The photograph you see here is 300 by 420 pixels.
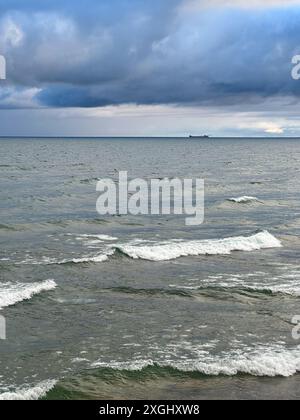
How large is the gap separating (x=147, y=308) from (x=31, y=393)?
5683 millimetres

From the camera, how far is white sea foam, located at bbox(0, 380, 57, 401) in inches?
402

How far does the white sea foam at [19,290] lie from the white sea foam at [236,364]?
499 centimetres

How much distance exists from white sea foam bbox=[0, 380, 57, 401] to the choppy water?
0.09 feet

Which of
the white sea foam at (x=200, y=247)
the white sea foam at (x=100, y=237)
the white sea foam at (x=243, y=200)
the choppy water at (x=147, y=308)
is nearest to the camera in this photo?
the choppy water at (x=147, y=308)

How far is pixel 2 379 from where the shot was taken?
11039 mm

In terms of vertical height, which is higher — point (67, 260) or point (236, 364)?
point (67, 260)

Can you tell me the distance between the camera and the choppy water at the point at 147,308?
11219 mm

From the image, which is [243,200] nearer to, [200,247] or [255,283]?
[200,247]

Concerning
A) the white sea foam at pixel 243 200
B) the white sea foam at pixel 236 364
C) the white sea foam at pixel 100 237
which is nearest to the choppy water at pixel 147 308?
the white sea foam at pixel 236 364

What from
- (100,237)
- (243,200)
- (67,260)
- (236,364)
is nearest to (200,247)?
(100,237)

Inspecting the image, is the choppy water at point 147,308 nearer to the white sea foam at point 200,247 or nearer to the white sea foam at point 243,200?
the white sea foam at point 200,247

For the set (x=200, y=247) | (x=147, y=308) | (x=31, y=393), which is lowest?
(x=31, y=393)

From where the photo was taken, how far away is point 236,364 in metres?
11.7

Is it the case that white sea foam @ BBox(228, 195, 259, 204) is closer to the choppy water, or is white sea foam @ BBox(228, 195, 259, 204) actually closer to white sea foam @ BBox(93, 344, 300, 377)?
the choppy water
